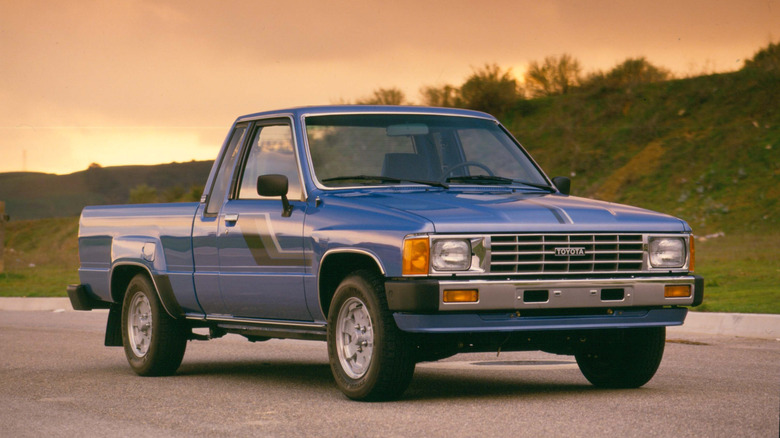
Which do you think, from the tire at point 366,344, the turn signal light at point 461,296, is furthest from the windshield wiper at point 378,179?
the turn signal light at point 461,296

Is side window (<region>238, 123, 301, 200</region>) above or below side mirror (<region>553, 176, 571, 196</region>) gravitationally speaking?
above

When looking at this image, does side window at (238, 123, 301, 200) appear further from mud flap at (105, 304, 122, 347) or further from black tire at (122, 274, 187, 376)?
mud flap at (105, 304, 122, 347)

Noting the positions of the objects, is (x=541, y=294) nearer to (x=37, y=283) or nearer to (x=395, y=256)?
(x=395, y=256)

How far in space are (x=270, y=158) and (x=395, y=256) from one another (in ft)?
7.52

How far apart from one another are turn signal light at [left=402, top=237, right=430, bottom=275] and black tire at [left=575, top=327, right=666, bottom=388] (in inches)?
66.5

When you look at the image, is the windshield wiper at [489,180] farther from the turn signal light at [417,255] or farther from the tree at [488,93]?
the tree at [488,93]

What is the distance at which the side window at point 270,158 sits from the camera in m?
9.17

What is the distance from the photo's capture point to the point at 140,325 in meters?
10.7

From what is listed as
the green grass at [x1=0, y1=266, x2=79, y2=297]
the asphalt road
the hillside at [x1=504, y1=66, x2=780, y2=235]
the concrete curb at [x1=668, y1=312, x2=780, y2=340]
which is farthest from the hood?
the hillside at [x1=504, y1=66, x2=780, y2=235]

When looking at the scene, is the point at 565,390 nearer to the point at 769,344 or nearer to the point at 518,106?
the point at 769,344

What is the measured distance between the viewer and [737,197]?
136 feet

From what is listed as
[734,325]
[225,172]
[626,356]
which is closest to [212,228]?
[225,172]

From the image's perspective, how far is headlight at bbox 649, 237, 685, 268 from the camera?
8195 mm

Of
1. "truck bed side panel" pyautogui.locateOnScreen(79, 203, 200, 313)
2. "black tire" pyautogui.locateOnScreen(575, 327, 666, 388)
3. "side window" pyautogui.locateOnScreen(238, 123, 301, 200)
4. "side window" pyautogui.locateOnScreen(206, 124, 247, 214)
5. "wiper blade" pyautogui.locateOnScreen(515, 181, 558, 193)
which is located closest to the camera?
"black tire" pyautogui.locateOnScreen(575, 327, 666, 388)
